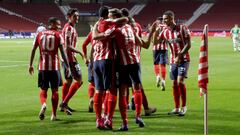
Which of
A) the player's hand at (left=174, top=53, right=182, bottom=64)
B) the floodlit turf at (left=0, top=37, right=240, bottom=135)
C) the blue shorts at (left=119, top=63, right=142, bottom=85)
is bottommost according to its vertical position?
the floodlit turf at (left=0, top=37, right=240, bottom=135)

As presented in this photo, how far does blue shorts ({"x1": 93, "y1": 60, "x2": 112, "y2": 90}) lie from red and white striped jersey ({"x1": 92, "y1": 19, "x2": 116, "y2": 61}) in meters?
0.10

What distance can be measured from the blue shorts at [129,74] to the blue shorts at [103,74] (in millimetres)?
245

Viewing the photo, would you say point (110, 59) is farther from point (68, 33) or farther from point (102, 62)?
point (68, 33)

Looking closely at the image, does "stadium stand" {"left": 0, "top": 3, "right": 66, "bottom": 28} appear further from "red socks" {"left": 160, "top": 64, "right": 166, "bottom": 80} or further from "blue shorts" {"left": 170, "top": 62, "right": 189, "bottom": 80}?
"blue shorts" {"left": 170, "top": 62, "right": 189, "bottom": 80}

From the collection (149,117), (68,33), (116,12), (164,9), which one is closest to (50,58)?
(68,33)

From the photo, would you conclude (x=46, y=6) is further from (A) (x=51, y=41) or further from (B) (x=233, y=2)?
(A) (x=51, y=41)

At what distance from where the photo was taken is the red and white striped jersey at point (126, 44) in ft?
33.4

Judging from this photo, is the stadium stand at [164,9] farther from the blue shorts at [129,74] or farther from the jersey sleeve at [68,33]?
the blue shorts at [129,74]

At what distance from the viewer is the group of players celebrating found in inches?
403

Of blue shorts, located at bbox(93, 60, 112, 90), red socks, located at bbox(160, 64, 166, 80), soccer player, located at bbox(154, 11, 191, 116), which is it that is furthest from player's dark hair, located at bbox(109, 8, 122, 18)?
red socks, located at bbox(160, 64, 166, 80)

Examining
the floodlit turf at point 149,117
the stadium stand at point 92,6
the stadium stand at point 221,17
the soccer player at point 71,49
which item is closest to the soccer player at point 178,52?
the floodlit turf at point 149,117

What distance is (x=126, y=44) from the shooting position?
10.3 meters

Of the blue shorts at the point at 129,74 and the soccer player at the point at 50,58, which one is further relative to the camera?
the soccer player at the point at 50,58

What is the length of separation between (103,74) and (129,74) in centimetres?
52
